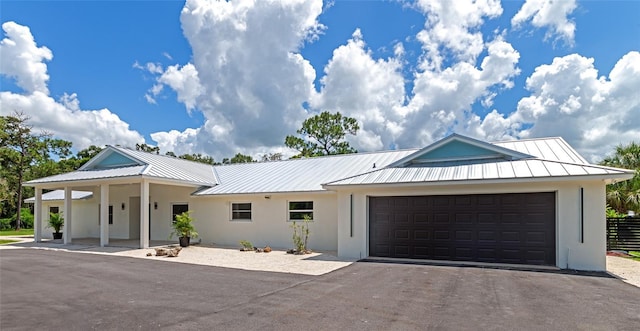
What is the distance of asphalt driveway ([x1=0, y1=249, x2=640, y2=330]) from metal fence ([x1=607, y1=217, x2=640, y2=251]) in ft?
26.8

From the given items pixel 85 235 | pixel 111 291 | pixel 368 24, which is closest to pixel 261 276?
pixel 111 291

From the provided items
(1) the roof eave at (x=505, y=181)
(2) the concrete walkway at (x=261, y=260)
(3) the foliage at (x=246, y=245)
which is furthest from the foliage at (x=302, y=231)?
(1) the roof eave at (x=505, y=181)

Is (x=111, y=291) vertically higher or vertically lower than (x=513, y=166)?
lower

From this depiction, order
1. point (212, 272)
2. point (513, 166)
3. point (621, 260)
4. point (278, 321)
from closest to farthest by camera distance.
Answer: point (278, 321)
point (212, 272)
point (513, 166)
point (621, 260)

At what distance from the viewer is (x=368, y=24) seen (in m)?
15.4

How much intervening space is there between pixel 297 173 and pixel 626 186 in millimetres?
15726

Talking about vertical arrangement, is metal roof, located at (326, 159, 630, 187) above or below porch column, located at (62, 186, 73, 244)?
above

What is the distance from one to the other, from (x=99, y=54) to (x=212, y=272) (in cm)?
1103

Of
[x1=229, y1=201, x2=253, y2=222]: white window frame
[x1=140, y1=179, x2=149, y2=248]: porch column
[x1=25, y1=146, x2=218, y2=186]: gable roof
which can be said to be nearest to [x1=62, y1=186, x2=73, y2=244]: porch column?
[x1=25, y1=146, x2=218, y2=186]: gable roof

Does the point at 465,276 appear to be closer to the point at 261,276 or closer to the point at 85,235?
the point at 261,276

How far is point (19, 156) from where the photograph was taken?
102 feet

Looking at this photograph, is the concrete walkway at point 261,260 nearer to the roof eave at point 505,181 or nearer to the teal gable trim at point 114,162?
the roof eave at point 505,181

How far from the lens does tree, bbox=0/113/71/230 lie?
30712mm

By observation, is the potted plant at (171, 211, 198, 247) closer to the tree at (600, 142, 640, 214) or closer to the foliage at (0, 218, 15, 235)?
the tree at (600, 142, 640, 214)
